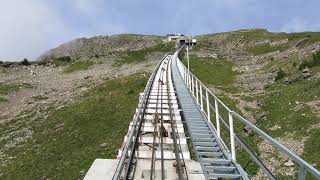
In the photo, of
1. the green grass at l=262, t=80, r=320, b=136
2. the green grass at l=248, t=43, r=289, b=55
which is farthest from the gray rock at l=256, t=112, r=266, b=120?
the green grass at l=248, t=43, r=289, b=55

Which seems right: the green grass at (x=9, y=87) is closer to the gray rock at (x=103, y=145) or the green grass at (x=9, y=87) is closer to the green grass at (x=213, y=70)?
the green grass at (x=213, y=70)

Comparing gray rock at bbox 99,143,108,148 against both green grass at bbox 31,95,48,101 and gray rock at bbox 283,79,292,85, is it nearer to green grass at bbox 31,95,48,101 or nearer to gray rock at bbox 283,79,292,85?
gray rock at bbox 283,79,292,85

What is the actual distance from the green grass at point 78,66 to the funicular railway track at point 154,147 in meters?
45.8

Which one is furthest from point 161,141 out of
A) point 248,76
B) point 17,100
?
point 248,76

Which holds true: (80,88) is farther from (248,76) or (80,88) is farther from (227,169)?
(227,169)

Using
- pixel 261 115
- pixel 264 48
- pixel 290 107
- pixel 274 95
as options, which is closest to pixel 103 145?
pixel 261 115

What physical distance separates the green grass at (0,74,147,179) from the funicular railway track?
374cm

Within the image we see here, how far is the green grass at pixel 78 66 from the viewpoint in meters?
75.4

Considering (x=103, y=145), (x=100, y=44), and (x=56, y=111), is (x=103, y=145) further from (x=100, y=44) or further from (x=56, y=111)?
(x=100, y=44)

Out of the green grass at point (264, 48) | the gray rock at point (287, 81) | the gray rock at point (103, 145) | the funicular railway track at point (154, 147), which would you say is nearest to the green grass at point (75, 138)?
the gray rock at point (103, 145)

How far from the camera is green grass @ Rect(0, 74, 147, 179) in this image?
2703 cm

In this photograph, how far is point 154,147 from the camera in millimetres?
19422

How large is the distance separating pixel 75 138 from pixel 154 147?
13.9m

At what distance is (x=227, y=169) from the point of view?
50.0 feet
